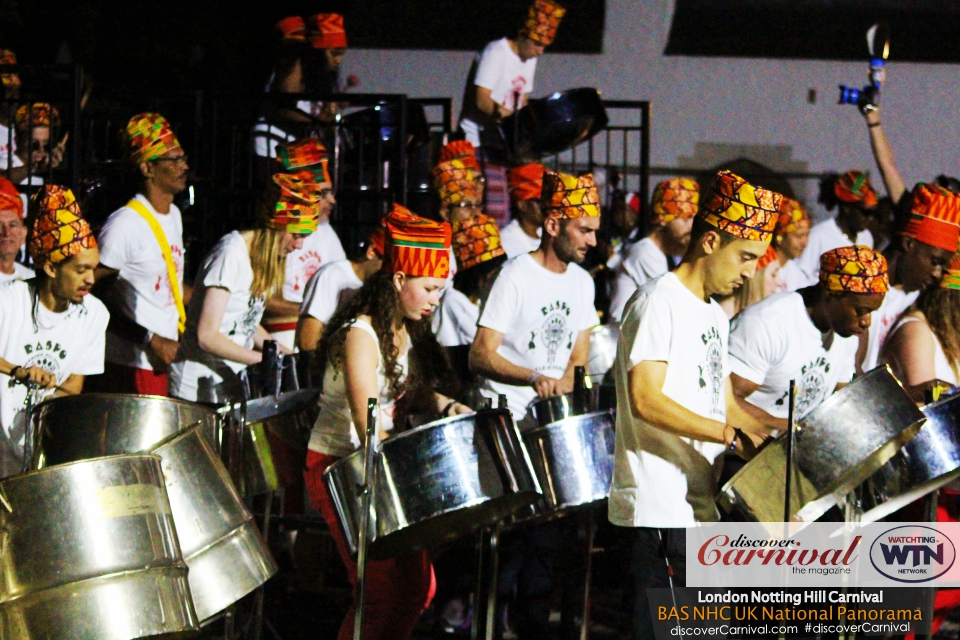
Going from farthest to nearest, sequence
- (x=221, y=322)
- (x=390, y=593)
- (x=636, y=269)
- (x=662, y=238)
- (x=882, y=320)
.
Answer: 1. (x=662, y=238)
2. (x=636, y=269)
3. (x=882, y=320)
4. (x=221, y=322)
5. (x=390, y=593)

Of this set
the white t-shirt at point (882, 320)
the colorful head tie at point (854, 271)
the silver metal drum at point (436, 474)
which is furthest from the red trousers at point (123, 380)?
the white t-shirt at point (882, 320)

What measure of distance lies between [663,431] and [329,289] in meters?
1.60

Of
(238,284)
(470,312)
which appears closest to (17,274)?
(238,284)

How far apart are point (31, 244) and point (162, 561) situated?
1236mm

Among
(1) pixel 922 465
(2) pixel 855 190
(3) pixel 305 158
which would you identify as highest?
(3) pixel 305 158

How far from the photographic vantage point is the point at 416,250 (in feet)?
9.95

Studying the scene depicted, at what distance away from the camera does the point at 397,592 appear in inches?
119

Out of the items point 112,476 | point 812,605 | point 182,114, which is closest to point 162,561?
point 112,476

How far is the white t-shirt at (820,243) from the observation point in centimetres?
637

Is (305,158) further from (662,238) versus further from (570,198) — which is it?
(662,238)

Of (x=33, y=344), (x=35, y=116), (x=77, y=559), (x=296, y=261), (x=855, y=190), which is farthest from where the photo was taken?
(x=855, y=190)

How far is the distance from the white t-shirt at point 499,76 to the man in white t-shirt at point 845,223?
5.36 ft

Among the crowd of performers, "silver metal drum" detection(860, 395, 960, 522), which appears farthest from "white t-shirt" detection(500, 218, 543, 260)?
"silver metal drum" detection(860, 395, 960, 522)

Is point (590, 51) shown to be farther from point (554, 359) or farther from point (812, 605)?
point (812, 605)
